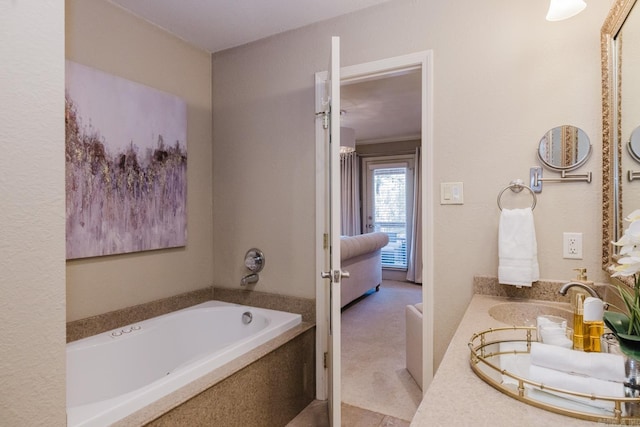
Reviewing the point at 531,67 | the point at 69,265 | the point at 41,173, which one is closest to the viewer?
the point at 41,173

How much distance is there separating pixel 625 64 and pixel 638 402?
1.23 meters

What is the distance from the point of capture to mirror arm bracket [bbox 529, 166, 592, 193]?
1557 mm

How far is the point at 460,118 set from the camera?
5.91 ft

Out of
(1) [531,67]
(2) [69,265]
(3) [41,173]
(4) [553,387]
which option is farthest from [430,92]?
(2) [69,265]

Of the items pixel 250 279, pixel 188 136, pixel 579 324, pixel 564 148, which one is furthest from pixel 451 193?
pixel 188 136

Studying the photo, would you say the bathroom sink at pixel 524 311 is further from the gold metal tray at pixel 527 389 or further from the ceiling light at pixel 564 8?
the ceiling light at pixel 564 8

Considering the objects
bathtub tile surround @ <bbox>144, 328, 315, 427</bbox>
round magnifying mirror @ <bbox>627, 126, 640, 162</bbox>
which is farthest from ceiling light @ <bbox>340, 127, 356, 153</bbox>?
round magnifying mirror @ <bbox>627, 126, 640, 162</bbox>

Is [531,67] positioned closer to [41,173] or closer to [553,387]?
[553,387]

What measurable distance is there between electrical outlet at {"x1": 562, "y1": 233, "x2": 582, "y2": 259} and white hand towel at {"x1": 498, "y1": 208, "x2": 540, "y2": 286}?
127 millimetres

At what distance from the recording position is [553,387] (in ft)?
2.41

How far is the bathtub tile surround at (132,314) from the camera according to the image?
1842 mm

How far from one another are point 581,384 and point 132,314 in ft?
7.40

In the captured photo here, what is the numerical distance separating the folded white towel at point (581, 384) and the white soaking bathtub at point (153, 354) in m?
1.30

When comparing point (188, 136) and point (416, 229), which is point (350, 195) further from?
point (188, 136)
